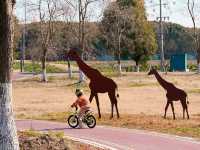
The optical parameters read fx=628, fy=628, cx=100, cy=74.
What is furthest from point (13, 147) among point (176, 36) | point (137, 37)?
point (176, 36)

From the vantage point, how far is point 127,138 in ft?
55.6

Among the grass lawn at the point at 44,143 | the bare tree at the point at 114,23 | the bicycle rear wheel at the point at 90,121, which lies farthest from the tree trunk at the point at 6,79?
the bare tree at the point at 114,23

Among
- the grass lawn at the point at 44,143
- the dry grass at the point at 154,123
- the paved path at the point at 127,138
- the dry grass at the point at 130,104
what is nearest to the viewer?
the grass lawn at the point at 44,143

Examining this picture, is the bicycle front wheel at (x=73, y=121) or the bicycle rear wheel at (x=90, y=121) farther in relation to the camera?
the bicycle front wheel at (x=73, y=121)

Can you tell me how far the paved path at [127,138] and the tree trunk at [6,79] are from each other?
3964 mm

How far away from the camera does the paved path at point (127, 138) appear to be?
50.3 ft

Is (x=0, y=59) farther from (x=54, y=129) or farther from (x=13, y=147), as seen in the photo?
(x=54, y=129)

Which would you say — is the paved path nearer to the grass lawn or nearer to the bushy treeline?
the grass lawn

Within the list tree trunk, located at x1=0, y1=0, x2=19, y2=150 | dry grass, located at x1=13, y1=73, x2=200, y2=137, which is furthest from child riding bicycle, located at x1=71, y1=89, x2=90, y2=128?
tree trunk, located at x1=0, y1=0, x2=19, y2=150

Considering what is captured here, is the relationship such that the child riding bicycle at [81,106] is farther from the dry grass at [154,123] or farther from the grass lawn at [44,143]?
the grass lawn at [44,143]

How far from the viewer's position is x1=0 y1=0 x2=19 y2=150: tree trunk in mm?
11305

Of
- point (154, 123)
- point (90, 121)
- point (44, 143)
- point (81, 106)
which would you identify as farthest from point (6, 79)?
point (154, 123)

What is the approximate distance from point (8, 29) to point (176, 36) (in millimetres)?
101855

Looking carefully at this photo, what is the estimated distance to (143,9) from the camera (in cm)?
7312
